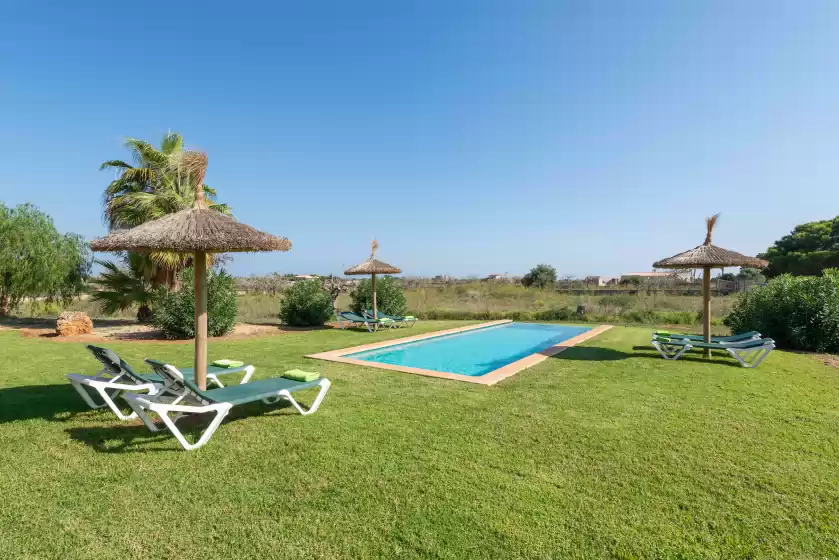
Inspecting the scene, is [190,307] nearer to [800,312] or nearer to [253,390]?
[253,390]

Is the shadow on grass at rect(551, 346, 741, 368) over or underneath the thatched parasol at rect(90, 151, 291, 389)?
underneath

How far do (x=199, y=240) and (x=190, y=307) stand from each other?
6782 mm

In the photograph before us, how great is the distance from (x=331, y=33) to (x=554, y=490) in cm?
1469

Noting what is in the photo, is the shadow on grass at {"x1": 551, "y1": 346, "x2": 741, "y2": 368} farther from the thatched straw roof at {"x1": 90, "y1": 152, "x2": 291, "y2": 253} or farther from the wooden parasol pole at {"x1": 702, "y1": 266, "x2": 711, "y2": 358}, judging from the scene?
the thatched straw roof at {"x1": 90, "y1": 152, "x2": 291, "y2": 253}

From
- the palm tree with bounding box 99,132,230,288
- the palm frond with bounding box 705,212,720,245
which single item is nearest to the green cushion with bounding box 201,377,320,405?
the palm frond with bounding box 705,212,720,245

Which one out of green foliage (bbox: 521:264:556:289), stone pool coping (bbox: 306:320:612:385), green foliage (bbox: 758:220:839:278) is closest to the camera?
stone pool coping (bbox: 306:320:612:385)

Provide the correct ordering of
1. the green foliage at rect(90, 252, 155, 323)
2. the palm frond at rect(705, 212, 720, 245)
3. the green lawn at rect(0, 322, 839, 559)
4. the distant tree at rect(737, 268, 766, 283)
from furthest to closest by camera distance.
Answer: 1. the distant tree at rect(737, 268, 766, 283)
2. the green foliage at rect(90, 252, 155, 323)
3. the palm frond at rect(705, 212, 720, 245)
4. the green lawn at rect(0, 322, 839, 559)

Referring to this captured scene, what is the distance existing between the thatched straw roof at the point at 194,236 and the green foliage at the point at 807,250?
1308 inches

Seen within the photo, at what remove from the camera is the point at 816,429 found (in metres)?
4.21

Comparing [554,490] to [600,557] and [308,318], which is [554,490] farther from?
[308,318]

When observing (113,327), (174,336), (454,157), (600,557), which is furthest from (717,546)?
(454,157)

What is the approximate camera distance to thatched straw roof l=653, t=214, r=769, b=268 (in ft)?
25.9

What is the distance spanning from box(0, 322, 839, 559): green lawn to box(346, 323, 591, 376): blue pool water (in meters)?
3.35

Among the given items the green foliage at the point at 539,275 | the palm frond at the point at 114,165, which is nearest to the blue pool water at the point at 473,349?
the palm frond at the point at 114,165
